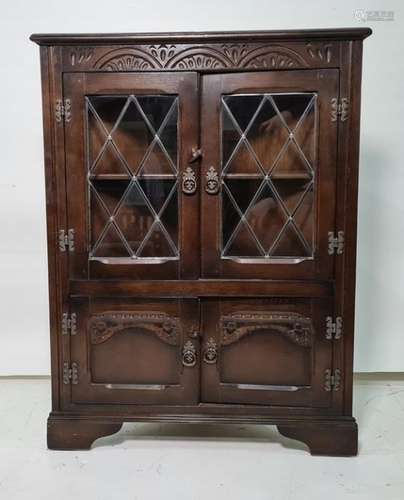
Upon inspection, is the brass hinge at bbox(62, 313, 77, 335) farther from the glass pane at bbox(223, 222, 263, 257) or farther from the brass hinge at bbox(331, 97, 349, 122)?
the brass hinge at bbox(331, 97, 349, 122)

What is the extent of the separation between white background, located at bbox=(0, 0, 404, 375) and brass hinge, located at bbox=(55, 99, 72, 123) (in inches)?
24.7

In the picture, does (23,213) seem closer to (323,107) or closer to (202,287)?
(202,287)

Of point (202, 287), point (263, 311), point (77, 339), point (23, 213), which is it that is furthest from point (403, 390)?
point (23, 213)

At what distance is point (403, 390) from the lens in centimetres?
208

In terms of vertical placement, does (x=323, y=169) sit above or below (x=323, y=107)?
below

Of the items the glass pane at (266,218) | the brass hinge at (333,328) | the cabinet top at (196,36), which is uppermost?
the cabinet top at (196,36)

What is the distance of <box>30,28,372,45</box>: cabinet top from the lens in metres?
1.40

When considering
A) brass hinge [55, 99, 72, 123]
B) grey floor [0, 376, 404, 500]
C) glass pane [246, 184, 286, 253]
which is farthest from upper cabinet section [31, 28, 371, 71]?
grey floor [0, 376, 404, 500]

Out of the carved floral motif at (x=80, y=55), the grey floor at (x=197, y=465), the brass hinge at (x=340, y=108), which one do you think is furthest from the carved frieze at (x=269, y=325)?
the carved floral motif at (x=80, y=55)

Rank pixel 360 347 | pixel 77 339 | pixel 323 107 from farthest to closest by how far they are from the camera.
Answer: pixel 360 347
pixel 77 339
pixel 323 107

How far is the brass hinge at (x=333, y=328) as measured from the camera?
1.52 meters

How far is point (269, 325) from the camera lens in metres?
1.53

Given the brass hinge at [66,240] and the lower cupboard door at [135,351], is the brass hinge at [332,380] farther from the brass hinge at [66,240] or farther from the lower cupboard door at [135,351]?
the brass hinge at [66,240]

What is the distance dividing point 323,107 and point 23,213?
4.49ft
